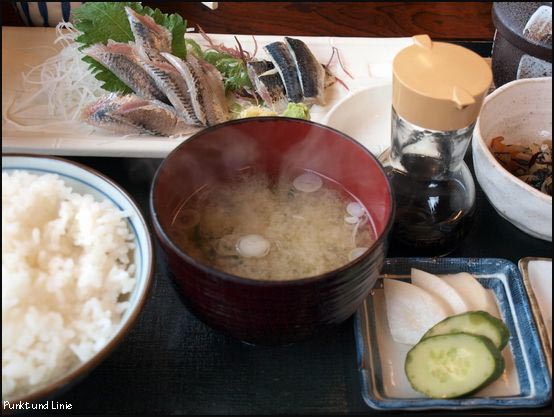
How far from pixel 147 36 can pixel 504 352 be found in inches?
59.8

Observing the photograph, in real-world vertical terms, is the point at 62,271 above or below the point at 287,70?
above

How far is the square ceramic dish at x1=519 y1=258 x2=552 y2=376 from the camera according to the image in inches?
48.1

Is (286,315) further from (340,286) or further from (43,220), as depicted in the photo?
(43,220)

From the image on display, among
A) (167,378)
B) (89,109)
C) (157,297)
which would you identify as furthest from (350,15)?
(167,378)

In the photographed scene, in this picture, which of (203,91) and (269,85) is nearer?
(203,91)

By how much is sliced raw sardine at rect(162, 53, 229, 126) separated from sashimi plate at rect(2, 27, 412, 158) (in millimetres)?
170

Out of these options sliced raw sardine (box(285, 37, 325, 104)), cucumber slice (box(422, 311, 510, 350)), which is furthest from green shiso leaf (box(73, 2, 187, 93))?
cucumber slice (box(422, 311, 510, 350))

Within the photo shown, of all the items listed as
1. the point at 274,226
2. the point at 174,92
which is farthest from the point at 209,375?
the point at 174,92

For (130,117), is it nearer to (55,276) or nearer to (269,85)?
(269,85)

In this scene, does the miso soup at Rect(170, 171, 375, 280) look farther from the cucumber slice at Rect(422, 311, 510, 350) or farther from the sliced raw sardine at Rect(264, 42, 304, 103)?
the sliced raw sardine at Rect(264, 42, 304, 103)

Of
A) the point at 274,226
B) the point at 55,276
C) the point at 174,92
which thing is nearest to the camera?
the point at 55,276

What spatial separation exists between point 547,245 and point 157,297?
3.26ft

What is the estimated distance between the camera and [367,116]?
1.84 metres

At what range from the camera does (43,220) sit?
1136mm
